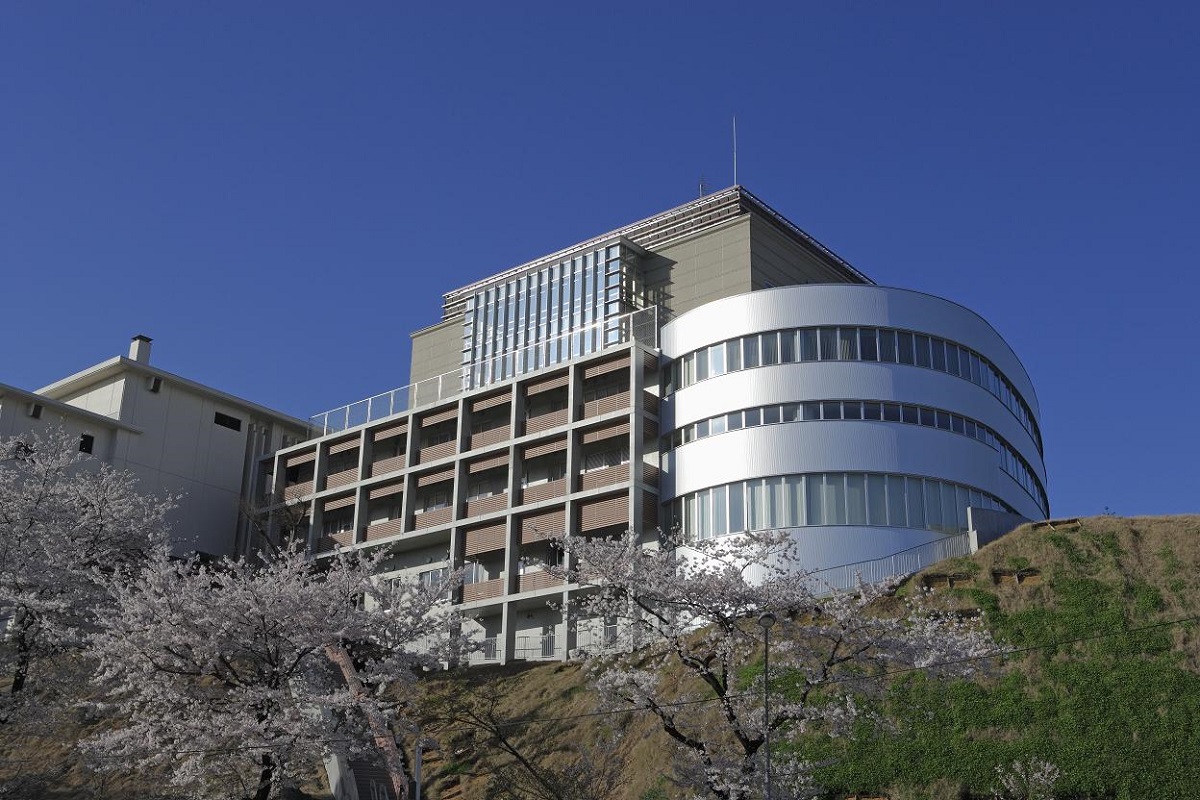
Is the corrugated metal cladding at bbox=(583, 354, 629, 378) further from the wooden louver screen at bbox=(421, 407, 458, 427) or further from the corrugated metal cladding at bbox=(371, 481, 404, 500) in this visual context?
the corrugated metal cladding at bbox=(371, 481, 404, 500)

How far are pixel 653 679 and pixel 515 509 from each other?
92.0 feet

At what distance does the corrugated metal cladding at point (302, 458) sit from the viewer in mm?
67312

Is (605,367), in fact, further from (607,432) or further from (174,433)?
(174,433)

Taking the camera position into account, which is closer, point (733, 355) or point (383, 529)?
point (733, 355)

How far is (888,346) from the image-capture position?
4972cm

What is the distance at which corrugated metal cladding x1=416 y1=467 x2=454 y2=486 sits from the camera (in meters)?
60.1

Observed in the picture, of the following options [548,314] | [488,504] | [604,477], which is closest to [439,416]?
[488,504]

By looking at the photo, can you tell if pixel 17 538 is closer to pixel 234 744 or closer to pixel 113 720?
pixel 113 720

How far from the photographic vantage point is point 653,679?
28.4 metres

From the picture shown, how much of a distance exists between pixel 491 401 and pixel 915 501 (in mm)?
21298

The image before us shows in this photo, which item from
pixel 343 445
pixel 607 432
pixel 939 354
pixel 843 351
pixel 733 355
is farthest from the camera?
pixel 343 445

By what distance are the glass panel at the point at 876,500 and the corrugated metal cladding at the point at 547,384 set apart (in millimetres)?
15369

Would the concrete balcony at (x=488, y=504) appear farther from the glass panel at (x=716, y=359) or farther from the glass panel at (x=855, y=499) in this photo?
the glass panel at (x=855, y=499)

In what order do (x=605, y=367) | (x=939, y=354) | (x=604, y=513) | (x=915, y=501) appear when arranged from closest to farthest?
(x=915, y=501)
(x=939, y=354)
(x=604, y=513)
(x=605, y=367)
